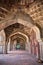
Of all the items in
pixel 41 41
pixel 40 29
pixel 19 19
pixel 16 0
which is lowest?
pixel 41 41

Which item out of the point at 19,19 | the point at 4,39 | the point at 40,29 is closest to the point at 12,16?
the point at 19,19

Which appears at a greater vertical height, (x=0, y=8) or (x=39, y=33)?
(x=0, y=8)

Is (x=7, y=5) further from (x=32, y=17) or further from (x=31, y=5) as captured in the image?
(x=32, y=17)

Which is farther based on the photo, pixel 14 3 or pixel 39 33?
pixel 39 33

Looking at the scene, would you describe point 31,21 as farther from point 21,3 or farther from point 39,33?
point 21,3

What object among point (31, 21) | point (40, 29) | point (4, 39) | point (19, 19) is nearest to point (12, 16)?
point (19, 19)

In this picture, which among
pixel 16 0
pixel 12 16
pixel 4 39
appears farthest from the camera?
pixel 4 39

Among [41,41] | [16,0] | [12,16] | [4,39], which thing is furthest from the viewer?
[4,39]

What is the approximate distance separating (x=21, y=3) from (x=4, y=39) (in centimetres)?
1015

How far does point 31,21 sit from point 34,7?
158 cm

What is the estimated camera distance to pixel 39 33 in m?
9.15

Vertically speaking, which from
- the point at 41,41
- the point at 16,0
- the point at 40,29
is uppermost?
the point at 16,0

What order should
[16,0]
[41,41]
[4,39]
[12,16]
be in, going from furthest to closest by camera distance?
1. [4,39]
2. [41,41]
3. [12,16]
4. [16,0]

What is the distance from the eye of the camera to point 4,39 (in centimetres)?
1714
